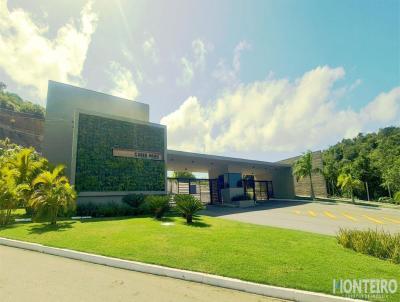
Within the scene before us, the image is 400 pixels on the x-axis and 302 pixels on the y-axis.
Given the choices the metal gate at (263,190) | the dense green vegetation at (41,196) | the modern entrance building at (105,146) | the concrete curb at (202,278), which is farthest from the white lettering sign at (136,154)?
the metal gate at (263,190)

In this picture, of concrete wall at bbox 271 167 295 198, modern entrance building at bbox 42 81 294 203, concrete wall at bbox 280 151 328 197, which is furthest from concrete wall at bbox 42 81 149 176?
concrete wall at bbox 280 151 328 197

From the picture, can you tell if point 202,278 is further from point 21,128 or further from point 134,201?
point 21,128

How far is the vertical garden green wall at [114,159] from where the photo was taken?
59.0ft

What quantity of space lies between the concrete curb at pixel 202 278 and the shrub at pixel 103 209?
783 centimetres

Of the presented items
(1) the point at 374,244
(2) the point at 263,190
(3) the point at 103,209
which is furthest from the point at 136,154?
(2) the point at 263,190

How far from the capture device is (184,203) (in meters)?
14.0

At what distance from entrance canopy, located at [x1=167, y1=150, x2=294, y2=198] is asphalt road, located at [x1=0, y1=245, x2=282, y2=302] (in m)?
17.6

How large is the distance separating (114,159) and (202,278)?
15.8m

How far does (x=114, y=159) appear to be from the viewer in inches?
764

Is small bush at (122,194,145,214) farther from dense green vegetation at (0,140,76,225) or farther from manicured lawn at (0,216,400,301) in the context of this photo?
manicured lawn at (0,216,400,301)

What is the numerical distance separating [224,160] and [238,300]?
24.4 metres

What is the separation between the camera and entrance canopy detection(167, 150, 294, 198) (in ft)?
88.5

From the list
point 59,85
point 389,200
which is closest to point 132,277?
point 59,85

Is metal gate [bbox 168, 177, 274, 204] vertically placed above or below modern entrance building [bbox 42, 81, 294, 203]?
below
